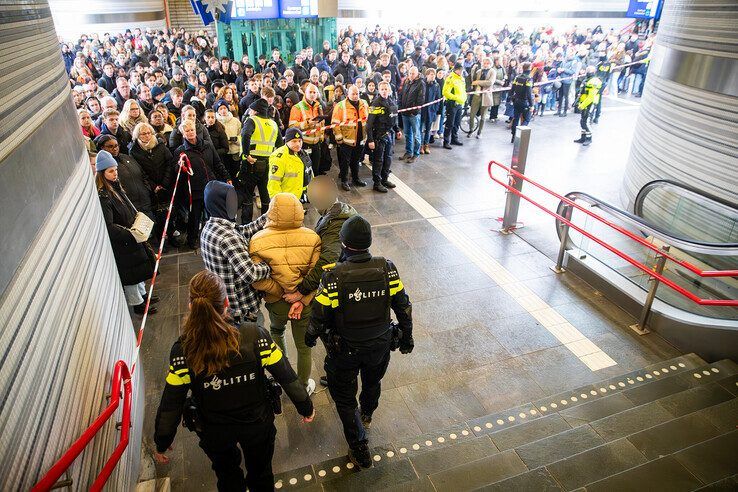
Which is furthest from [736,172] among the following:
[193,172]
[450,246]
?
[193,172]

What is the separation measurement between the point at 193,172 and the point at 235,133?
153 cm

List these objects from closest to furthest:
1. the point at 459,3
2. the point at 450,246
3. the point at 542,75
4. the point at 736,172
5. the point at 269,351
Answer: the point at 269,351 → the point at 736,172 → the point at 450,246 → the point at 542,75 → the point at 459,3

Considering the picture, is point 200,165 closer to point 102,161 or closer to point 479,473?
point 102,161

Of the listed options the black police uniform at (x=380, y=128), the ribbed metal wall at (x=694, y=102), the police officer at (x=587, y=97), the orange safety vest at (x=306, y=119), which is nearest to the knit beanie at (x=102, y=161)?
the orange safety vest at (x=306, y=119)

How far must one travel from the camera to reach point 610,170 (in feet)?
33.1

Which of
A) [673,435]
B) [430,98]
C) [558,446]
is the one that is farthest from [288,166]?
[430,98]

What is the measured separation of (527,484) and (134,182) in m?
4.97

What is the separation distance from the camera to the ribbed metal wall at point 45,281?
1748 mm

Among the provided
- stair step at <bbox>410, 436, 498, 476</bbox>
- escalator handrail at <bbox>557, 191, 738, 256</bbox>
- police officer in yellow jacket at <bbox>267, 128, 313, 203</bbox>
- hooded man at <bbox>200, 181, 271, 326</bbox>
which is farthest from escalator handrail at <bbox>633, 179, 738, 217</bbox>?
hooded man at <bbox>200, 181, 271, 326</bbox>

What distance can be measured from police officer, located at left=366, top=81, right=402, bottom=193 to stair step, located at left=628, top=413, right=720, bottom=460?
600 cm

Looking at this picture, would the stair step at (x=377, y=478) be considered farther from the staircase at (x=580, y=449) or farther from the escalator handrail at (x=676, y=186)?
the escalator handrail at (x=676, y=186)

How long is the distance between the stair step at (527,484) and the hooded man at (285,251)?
1883mm

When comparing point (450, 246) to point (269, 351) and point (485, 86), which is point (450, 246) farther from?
point (485, 86)

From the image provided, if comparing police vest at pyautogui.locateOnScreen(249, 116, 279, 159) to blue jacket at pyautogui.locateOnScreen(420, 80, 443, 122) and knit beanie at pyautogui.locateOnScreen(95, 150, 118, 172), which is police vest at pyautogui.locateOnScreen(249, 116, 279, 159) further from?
blue jacket at pyautogui.locateOnScreen(420, 80, 443, 122)
